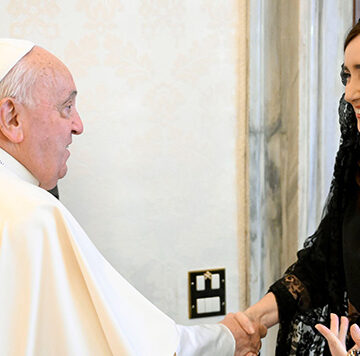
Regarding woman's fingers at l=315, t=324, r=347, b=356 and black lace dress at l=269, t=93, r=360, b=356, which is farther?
black lace dress at l=269, t=93, r=360, b=356

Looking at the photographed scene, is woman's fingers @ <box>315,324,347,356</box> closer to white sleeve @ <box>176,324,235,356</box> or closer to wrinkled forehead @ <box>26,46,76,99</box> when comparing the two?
white sleeve @ <box>176,324,235,356</box>

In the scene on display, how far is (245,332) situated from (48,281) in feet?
2.94

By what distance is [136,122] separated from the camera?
99.3 inches

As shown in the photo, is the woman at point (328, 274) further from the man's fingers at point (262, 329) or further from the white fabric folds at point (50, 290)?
the white fabric folds at point (50, 290)

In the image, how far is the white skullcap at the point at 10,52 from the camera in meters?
1.71

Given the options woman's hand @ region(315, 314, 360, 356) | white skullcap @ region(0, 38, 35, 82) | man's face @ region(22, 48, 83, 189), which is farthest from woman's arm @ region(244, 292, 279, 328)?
white skullcap @ region(0, 38, 35, 82)

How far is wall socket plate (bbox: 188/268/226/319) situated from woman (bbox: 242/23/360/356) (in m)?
0.55

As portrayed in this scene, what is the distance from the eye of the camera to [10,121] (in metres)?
1.68

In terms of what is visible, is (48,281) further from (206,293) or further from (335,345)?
(206,293)

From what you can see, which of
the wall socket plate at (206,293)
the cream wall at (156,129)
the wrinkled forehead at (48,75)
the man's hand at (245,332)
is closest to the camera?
the wrinkled forehead at (48,75)

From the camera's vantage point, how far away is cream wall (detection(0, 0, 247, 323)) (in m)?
2.43

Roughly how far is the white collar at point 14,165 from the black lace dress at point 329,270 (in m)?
0.95

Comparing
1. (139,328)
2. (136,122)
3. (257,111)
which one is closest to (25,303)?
(139,328)

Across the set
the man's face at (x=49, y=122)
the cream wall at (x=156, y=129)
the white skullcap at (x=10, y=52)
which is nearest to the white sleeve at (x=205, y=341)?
the man's face at (x=49, y=122)
